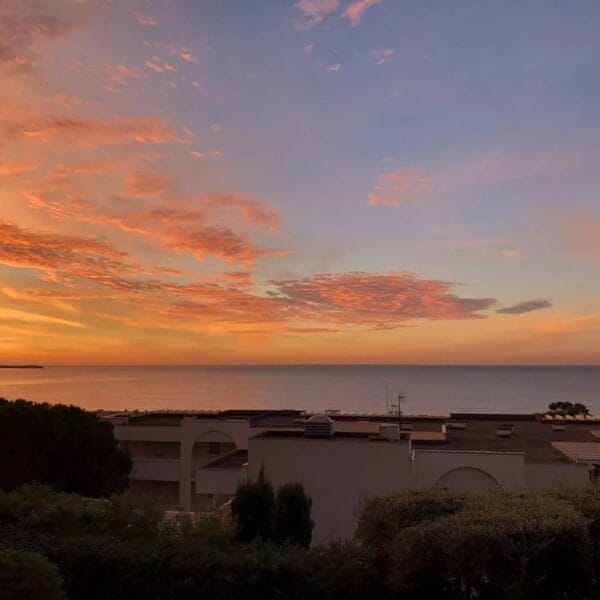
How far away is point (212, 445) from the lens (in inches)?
1209

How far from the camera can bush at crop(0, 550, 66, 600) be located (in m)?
6.32

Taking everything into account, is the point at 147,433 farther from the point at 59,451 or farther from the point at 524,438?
the point at 524,438

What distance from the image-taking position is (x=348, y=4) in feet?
48.4

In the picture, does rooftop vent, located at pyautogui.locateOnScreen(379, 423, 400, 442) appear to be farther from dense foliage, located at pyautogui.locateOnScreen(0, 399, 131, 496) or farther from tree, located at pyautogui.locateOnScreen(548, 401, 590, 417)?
tree, located at pyautogui.locateOnScreen(548, 401, 590, 417)

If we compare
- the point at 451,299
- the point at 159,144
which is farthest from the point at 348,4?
the point at 451,299

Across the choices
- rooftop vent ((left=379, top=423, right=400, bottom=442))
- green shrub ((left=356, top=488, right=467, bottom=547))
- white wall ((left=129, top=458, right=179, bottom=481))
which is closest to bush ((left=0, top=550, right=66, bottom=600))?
green shrub ((left=356, top=488, right=467, bottom=547))

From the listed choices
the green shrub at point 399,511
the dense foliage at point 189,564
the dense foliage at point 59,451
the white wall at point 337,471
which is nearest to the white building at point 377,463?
the white wall at point 337,471

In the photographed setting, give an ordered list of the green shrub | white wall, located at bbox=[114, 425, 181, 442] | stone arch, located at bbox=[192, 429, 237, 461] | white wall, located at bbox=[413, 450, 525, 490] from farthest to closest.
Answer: white wall, located at bbox=[114, 425, 181, 442], stone arch, located at bbox=[192, 429, 237, 461], white wall, located at bbox=[413, 450, 525, 490], the green shrub

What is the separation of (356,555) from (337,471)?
9636 millimetres

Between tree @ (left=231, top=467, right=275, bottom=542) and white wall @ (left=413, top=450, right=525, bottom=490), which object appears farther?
white wall @ (left=413, top=450, right=525, bottom=490)

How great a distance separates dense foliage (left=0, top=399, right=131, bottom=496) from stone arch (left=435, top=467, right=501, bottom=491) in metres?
15.4

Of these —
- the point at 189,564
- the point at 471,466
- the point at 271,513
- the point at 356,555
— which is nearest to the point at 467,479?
the point at 471,466

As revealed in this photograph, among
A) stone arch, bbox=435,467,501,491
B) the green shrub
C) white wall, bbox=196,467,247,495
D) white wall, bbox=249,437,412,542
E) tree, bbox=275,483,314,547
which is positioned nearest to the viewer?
the green shrub

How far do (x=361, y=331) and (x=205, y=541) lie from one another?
84.2 m
